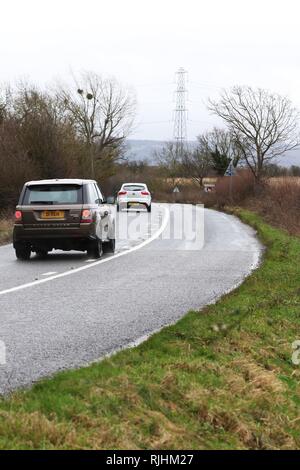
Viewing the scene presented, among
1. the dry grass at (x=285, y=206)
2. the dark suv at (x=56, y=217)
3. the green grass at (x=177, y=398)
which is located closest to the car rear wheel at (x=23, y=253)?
the dark suv at (x=56, y=217)

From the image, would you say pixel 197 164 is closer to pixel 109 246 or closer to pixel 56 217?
pixel 109 246

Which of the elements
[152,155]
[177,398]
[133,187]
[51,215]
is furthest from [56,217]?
[152,155]

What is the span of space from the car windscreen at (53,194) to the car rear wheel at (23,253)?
1.02 m

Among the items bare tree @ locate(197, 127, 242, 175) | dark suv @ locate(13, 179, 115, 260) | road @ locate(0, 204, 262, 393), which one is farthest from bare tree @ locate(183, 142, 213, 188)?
dark suv @ locate(13, 179, 115, 260)

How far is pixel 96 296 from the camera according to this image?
424 inches

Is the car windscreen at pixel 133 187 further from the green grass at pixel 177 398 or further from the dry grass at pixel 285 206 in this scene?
the green grass at pixel 177 398

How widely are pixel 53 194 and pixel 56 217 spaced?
56 centimetres

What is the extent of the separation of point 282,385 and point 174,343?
4.67ft

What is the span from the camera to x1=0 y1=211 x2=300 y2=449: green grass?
14.4 ft

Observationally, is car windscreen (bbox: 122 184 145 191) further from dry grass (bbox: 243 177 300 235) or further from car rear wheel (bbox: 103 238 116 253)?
car rear wheel (bbox: 103 238 116 253)

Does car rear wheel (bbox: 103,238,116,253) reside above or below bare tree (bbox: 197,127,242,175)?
below

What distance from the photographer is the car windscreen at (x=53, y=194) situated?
1578 cm

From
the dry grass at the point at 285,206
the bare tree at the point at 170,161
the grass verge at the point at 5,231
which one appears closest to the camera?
the grass verge at the point at 5,231
